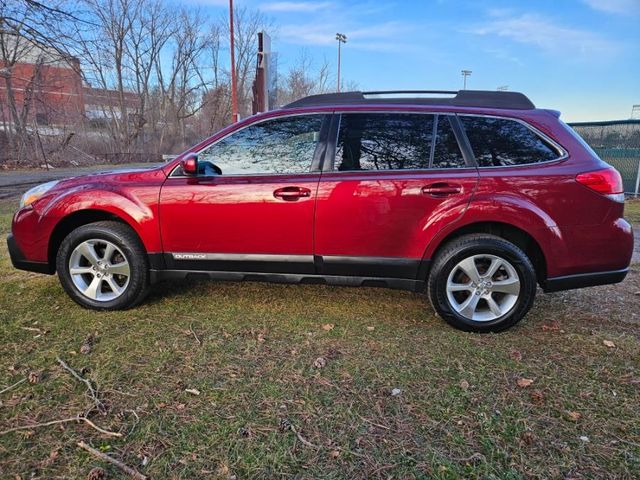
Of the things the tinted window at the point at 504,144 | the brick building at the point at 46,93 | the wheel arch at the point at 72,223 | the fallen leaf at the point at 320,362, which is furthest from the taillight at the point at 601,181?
the brick building at the point at 46,93

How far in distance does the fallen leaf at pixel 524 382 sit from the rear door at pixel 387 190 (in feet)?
3.43

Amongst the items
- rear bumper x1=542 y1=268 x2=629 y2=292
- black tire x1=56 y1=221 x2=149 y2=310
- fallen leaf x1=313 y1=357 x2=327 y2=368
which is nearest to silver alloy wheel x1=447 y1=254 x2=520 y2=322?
rear bumper x1=542 y1=268 x2=629 y2=292

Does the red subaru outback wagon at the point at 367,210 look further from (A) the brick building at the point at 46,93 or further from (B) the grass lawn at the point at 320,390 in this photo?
(A) the brick building at the point at 46,93

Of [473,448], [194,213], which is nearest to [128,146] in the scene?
[194,213]

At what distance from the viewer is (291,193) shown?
327 centimetres

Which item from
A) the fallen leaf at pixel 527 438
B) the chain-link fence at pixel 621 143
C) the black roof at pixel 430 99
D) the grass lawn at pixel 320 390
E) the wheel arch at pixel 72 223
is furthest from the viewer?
the chain-link fence at pixel 621 143

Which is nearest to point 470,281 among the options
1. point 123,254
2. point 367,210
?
point 367,210

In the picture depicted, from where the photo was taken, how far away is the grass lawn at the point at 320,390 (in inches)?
76.4

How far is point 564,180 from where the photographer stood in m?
3.02

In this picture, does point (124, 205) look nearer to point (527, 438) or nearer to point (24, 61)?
point (527, 438)

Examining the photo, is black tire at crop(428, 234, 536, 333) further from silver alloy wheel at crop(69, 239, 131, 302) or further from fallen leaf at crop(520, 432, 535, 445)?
silver alloy wheel at crop(69, 239, 131, 302)

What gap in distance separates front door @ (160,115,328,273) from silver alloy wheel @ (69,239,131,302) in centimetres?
45

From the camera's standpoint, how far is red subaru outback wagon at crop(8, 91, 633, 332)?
10.2ft

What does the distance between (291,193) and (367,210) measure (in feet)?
2.01
